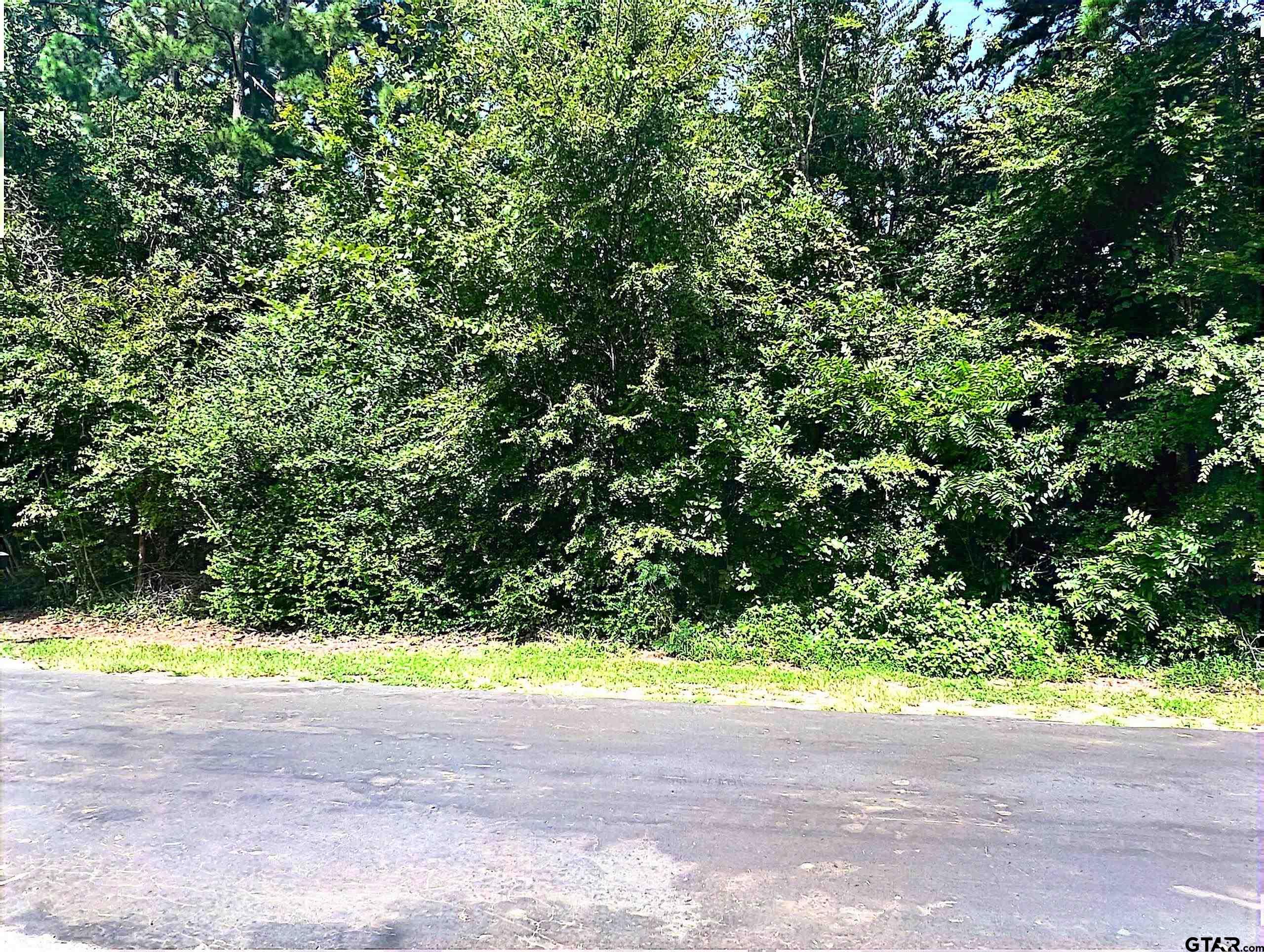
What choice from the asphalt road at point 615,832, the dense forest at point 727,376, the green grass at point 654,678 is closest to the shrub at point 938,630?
the dense forest at point 727,376

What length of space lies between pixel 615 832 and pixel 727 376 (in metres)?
6.55

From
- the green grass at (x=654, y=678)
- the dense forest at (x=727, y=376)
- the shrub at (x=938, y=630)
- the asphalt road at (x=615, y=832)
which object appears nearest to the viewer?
the asphalt road at (x=615, y=832)

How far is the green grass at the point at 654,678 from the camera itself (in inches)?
268

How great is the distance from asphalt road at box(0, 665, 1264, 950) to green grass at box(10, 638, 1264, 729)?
2.86 feet

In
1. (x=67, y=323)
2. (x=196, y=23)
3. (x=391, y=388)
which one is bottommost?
(x=391, y=388)

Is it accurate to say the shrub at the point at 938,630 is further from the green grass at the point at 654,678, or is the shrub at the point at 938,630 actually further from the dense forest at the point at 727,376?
the green grass at the point at 654,678

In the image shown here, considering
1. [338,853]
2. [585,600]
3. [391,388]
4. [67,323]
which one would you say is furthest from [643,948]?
[67,323]

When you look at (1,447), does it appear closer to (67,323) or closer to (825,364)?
(67,323)

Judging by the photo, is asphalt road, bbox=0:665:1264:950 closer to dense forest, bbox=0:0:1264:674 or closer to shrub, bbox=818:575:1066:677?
shrub, bbox=818:575:1066:677

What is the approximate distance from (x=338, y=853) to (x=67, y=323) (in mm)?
9757

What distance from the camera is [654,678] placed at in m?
7.63

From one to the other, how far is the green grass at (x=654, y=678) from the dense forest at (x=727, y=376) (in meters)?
0.68

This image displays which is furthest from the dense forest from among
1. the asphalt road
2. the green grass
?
the asphalt road

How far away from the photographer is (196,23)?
18.0 meters
